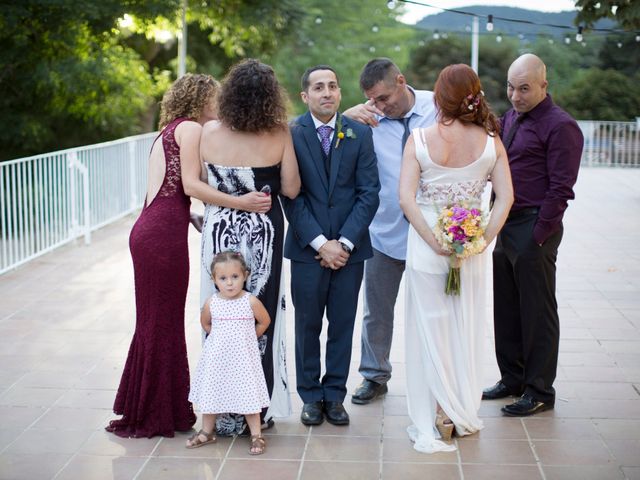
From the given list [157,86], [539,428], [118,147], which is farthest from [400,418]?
[157,86]

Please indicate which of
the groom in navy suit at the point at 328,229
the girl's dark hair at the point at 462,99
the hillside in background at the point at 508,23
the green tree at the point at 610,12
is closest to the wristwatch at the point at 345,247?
the groom in navy suit at the point at 328,229

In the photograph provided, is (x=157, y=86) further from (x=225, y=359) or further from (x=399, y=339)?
(x=225, y=359)

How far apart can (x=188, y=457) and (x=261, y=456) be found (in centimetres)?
36

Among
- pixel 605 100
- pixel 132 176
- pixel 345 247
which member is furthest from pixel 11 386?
→ pixel 605 100

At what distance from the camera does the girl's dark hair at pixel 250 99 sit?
463cm

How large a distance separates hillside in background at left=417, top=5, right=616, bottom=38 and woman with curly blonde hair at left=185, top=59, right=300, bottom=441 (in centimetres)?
3170

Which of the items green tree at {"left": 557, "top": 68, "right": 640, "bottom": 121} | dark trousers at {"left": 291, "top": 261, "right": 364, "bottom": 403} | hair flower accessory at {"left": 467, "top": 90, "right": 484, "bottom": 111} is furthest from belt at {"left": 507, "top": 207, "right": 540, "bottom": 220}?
green tree at {"left": 557, "top": 68, "right": 640, "bottom": 121}

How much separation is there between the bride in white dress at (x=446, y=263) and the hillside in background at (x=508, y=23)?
31.6 metres

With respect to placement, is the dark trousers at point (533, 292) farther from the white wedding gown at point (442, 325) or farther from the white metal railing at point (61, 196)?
the white metal railing at point (61, 196)

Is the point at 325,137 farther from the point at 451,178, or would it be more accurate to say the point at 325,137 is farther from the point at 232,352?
the point at 232,352

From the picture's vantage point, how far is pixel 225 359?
4641 mm

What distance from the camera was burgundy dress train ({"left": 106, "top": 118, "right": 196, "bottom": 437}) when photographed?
481cm

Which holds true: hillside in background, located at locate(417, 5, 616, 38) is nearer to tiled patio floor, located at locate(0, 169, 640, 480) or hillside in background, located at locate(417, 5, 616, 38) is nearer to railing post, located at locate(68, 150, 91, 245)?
railing post, located at locate(68, 150, 91, 245)

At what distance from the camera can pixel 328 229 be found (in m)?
4.93
